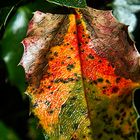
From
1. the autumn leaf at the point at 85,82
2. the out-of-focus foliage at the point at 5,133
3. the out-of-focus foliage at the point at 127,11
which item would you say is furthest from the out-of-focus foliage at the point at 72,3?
the out-of-focus foliage at the point at 5,133

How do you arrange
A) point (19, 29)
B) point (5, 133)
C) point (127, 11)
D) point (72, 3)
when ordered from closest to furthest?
point (72, 3), point (127, 11), point (19, 29), point (5, 133)

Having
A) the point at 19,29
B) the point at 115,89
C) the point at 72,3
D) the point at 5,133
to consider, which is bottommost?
the point at 5,133

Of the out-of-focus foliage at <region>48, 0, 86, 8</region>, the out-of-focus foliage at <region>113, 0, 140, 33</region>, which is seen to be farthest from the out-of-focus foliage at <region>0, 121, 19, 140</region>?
the out-of-focus foliage at <region>48, 0, 86, 8</region>

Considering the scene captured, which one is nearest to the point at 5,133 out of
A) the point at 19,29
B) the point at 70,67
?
the point at 19,29

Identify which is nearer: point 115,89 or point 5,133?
point 115,89

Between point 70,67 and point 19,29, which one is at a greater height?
point 70,67

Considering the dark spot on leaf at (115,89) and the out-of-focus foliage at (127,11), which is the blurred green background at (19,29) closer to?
the out-of-focus foliage at (127,11)

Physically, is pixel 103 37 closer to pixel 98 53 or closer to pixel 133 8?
pixel 98 53

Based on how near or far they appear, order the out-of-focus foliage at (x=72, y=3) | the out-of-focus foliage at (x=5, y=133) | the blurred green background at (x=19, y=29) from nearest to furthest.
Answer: the out-of-focus foliage at (x=72, y=3) < the blurred green background at (x=19, y=29) < the out-of-focus foliage at (x=5, y=133)

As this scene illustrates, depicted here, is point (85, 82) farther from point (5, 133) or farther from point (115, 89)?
point (5, 133)
